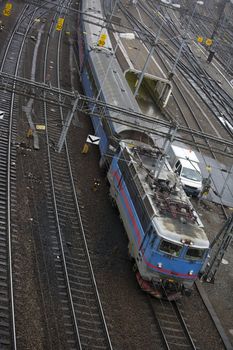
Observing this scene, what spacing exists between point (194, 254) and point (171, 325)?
263cm

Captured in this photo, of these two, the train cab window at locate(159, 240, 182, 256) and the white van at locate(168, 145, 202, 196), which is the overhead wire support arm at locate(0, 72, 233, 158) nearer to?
the train cab window at locate(159, 240, 182, 256)

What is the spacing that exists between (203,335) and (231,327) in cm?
166

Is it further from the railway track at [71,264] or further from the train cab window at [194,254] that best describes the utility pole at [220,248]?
the railway track at [71,264]

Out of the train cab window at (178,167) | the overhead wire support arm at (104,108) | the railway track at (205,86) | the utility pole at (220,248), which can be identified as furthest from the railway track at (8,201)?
the railway track at (205,86)

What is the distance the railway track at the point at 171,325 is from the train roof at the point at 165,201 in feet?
8.63

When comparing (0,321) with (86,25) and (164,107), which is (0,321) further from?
(86,25)

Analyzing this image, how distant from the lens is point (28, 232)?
72.9 ft

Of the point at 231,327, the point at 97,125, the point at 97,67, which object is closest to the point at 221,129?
the point at 97,67

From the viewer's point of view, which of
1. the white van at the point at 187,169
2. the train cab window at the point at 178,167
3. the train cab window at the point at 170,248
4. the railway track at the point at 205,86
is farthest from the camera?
the railway track at the point at 205,86

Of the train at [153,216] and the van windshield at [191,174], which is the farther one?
the van windshield at [191,174]

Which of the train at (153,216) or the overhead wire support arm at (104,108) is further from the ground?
the overhead wire support arm at (104,108)

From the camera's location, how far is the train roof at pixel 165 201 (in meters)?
20.4

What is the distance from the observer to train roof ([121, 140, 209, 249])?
20.4 metres

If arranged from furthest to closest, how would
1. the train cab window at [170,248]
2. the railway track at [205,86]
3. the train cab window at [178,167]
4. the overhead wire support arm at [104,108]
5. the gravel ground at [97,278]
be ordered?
the railway track at [205,86]
the train cab window at [178,167]
the overhead wire support arm at [104,108]
the train cab window at [170,248]
the gravel ground at [97,278]
